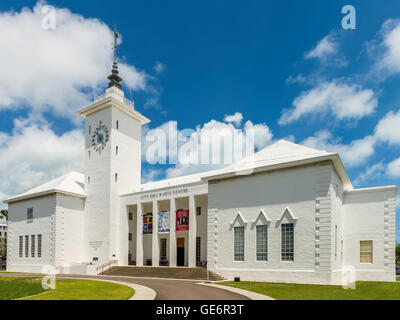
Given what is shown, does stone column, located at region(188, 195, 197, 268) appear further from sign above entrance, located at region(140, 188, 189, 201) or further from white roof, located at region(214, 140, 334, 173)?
white roof, located at region(214, 140, 334, 173)

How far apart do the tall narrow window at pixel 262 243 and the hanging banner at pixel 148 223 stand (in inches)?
577

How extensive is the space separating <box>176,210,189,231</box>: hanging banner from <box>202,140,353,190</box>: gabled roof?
19.7ft

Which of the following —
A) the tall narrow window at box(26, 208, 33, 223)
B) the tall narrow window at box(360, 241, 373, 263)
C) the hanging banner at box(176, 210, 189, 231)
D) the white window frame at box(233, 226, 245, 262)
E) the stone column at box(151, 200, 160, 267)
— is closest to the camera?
the white window frame at box(233, 226, 245, 262)

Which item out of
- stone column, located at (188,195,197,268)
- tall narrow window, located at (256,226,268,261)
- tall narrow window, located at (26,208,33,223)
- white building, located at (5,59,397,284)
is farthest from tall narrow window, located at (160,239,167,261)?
tall narrow window, located at (26,208,33,223)

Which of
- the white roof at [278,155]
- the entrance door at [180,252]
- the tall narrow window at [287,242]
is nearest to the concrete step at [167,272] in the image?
the entrance door at [180,252]

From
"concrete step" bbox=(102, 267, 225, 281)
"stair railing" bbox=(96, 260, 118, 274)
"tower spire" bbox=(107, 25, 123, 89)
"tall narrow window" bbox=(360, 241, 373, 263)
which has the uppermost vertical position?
"tower spire" bbox=(107, 25, 123, 89)

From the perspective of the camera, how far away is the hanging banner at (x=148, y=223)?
119ft

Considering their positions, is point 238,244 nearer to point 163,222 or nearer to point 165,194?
point 163,222

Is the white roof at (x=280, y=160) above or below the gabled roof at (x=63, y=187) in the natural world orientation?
above

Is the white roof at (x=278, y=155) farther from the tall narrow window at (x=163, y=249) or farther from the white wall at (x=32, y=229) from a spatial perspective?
the white wall at (x=32, y=229)

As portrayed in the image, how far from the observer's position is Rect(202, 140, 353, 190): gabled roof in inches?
912
